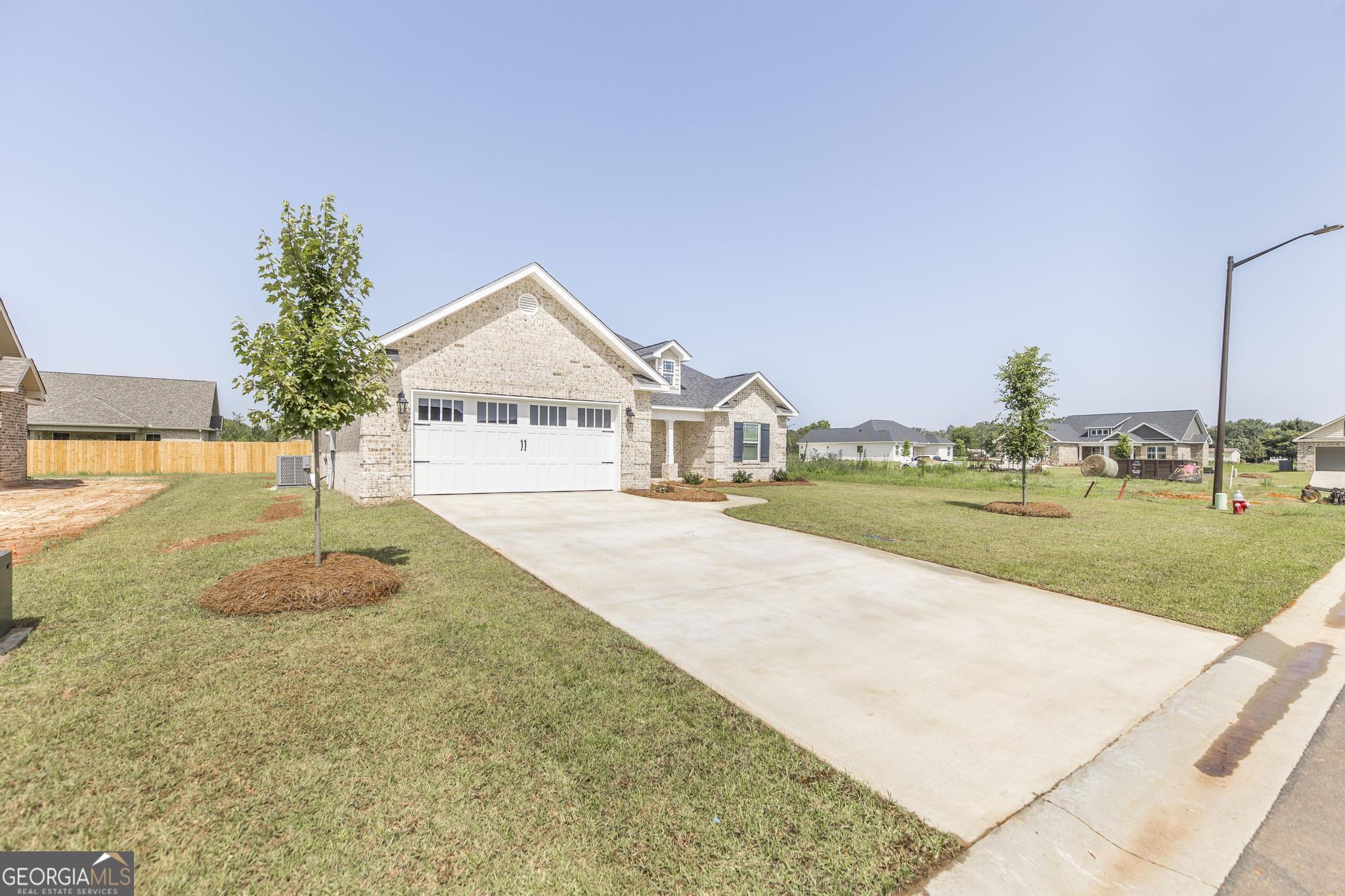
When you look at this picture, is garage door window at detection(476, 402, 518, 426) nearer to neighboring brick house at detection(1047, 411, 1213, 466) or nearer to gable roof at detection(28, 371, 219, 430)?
gable roof at detection(28, 371, 219, 430)

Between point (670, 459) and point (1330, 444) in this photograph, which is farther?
point (1330, 444)

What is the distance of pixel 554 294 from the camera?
1530 centimetres

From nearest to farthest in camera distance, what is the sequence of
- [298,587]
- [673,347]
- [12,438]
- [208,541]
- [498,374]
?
[298,587] → [208,541] → [498,374] → [12,438] → [673,347]

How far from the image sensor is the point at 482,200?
630 inches

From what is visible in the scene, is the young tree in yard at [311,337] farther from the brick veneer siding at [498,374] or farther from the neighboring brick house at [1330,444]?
the neighboring brick house at [1330,444]

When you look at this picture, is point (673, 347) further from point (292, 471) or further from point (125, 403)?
point (125, 403)

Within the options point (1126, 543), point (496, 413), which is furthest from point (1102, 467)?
point (496, 413)

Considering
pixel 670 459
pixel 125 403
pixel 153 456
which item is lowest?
pixel 153 456

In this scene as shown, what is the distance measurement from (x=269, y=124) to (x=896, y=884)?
53.7 feet

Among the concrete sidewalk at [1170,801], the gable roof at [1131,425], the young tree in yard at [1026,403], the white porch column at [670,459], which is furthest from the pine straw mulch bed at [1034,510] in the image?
the gable roof at [1131,425]

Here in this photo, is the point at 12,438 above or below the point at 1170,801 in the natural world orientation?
above

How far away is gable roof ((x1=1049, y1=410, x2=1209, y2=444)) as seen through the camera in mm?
45938

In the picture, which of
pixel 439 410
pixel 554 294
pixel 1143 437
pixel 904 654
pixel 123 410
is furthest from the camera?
pixel 1143 437

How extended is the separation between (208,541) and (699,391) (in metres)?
19.3
